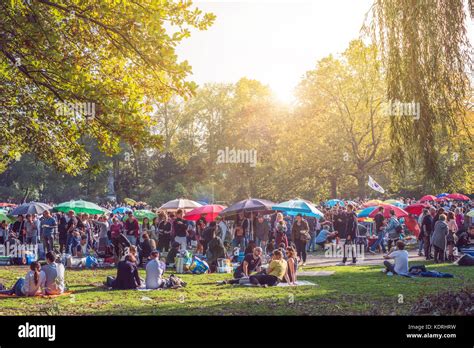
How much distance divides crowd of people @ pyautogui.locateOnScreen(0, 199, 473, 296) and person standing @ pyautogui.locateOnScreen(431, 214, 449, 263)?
3 centimetres

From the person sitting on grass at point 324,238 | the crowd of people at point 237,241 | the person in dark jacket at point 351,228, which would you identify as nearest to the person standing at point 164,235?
the crowd of people at point 237,241

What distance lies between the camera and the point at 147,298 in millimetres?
14195

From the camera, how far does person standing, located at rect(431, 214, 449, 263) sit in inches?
822

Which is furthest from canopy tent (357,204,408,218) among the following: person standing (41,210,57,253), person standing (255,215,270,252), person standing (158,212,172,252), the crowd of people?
person standing (41,210,57,253)

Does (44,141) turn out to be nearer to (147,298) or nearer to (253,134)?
(147,298)

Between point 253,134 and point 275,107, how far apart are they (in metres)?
4.12

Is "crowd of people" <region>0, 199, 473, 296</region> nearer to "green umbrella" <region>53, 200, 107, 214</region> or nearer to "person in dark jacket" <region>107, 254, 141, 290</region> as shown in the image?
"person in dark jacket" <region>107, 254, 141, 290</region>

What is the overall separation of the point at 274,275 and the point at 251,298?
235 centimetres

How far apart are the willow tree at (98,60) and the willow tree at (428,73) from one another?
164 inches

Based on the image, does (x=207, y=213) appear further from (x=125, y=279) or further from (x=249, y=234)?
(x=125, y=279)

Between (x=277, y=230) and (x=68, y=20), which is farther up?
(x=68, y=20)

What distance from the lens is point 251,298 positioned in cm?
1412

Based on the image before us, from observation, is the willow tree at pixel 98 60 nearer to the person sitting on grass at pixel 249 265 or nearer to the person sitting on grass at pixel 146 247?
the person sitting on grass at pixel 249 265
